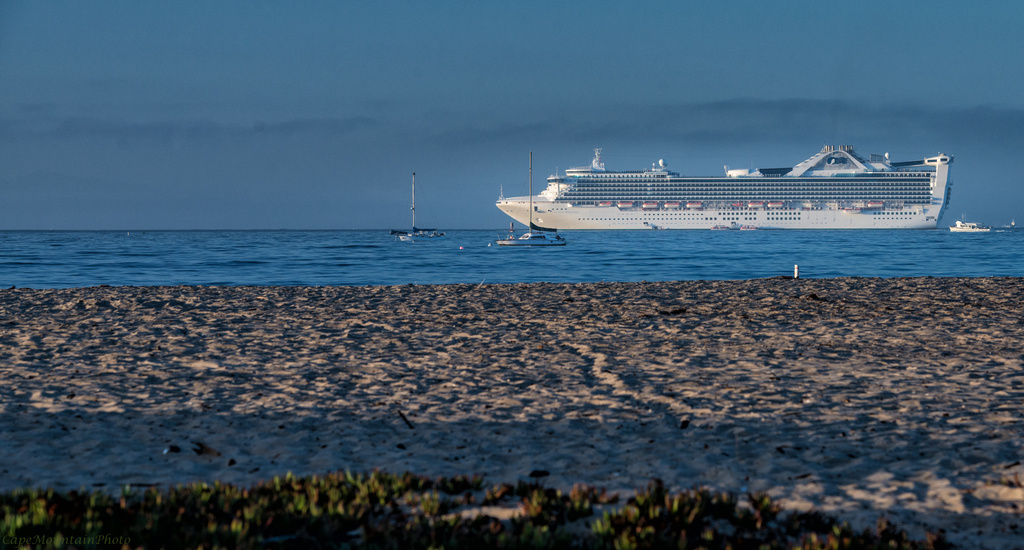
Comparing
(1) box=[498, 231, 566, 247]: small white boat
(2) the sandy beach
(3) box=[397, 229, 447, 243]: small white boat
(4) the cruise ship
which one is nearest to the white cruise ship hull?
(4) the cruise ship

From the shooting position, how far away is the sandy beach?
4742 mm

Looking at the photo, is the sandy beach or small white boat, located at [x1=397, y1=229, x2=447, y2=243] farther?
small white boat, located at [x1=397, y1=229, x2=447, y2=243]

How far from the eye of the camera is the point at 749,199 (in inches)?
4892

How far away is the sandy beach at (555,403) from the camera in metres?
4.74

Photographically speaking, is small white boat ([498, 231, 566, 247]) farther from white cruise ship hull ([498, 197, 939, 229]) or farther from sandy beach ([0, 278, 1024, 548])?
sandy beach ([0, 278, 1024, 548])

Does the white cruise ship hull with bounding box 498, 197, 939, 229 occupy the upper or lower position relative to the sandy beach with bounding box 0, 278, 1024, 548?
upper

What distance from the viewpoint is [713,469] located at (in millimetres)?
4887

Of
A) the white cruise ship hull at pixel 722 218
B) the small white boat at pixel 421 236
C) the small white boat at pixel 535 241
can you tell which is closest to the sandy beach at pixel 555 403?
the small white boat at pixel 535 241

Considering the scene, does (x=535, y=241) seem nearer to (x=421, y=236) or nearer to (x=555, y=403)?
(x=421, y=236)

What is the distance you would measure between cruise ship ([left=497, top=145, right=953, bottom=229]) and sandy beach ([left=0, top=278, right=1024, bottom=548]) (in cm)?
11010

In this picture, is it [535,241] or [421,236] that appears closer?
[535,241]

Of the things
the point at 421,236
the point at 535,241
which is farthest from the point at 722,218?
the point at 535,241

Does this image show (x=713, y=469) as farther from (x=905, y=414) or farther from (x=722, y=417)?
(x=905, y=414)

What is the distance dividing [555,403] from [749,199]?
126 metres
